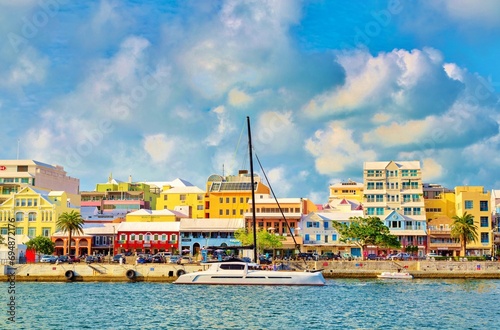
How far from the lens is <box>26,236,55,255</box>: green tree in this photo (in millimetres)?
113688

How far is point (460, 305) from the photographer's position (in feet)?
206

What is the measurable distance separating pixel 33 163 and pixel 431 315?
108 meters

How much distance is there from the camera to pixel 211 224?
129750 millimetres

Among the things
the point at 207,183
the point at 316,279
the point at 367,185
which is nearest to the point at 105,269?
the point at 316,279

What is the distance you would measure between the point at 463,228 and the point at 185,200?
6205 centimetres

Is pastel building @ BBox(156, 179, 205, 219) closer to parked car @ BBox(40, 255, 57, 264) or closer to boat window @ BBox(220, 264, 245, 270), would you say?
parked car @ BBox(40, 255, 57, 264)

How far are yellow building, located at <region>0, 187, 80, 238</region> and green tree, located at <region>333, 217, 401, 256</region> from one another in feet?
167

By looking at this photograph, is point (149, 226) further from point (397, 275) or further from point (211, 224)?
point (397, 275)

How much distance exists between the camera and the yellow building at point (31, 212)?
412 ft

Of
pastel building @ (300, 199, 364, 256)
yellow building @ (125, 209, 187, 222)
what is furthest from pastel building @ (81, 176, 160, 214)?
pastel building @ (300, 199, 364, 256)

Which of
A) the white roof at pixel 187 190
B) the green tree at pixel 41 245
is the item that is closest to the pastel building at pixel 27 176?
the white roof at pixel 187 190

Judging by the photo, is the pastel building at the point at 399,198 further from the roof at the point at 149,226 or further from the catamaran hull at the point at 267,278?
the catamaran hull at the point at 267,278

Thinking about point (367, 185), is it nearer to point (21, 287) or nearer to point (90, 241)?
point (90, 241)

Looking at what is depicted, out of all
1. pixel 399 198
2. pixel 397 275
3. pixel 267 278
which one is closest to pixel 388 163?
pixel 399 198
